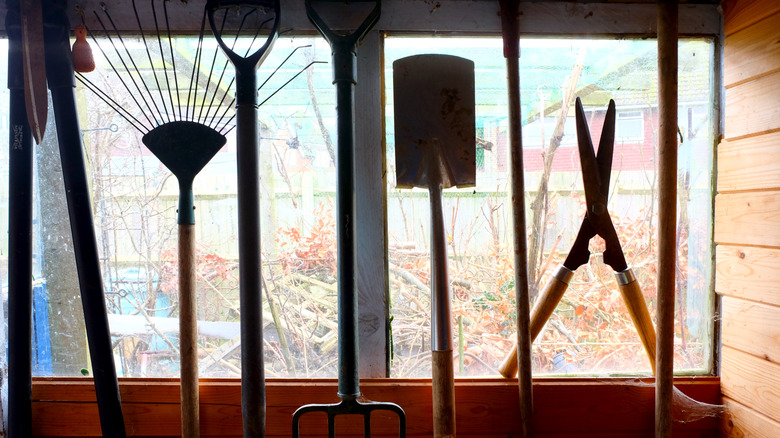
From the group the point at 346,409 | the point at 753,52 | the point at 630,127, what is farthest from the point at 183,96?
the point at 753,52

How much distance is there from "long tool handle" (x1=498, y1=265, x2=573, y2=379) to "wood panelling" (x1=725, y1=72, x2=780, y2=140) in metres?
0.50

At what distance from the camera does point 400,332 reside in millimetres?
1213

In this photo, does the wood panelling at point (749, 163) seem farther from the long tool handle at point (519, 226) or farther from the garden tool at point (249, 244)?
the garden tool at point (249, 244)

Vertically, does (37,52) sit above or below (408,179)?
above

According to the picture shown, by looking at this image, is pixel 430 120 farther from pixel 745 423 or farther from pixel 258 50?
pixel 745 423

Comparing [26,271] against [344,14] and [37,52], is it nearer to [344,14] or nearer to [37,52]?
[37,52]

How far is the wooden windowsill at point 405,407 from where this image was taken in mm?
1150

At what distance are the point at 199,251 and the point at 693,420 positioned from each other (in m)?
1.29

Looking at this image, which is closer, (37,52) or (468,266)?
(37,52)

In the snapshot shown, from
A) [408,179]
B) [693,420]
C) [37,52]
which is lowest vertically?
[693,420]

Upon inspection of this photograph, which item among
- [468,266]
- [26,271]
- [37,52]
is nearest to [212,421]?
[26,271]

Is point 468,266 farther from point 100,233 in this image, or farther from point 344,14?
point 100,233

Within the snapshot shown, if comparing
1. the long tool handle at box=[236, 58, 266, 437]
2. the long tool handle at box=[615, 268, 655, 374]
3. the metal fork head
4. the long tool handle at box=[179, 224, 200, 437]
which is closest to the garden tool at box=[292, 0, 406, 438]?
the metal fork head

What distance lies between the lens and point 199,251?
1.22 meters
